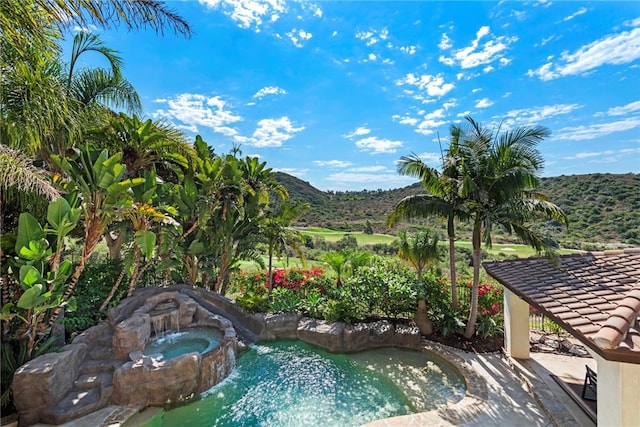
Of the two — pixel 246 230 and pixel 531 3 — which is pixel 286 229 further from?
pixel 531 3

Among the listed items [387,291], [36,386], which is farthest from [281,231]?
[36,386]

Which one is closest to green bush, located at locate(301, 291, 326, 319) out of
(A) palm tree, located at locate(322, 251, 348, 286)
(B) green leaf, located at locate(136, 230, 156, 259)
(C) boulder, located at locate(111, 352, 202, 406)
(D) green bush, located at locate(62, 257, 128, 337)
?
(A) palm tree, located at locate(322, 251, 348, 286)

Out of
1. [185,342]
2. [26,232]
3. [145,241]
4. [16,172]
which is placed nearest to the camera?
[16,172]

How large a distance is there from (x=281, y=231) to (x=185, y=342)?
5482 millimetres

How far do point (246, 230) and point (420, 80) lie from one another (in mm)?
9760

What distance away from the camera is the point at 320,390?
7.08 metres

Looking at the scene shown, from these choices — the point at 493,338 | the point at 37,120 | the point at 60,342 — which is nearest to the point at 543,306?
the point at 493,338

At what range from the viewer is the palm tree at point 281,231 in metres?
12.3

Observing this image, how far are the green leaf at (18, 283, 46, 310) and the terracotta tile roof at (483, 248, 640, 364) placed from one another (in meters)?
9.63

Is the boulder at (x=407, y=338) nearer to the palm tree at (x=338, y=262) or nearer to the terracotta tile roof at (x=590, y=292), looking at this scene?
the terracotta tile roof at (x=590, y=292)

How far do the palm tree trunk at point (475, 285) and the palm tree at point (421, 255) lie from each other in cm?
121

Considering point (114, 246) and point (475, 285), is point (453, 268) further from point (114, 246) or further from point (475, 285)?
point (114, 246)

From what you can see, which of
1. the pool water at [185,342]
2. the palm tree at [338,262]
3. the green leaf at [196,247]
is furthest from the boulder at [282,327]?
the green leaf at [196,247]

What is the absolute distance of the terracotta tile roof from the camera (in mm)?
3658
